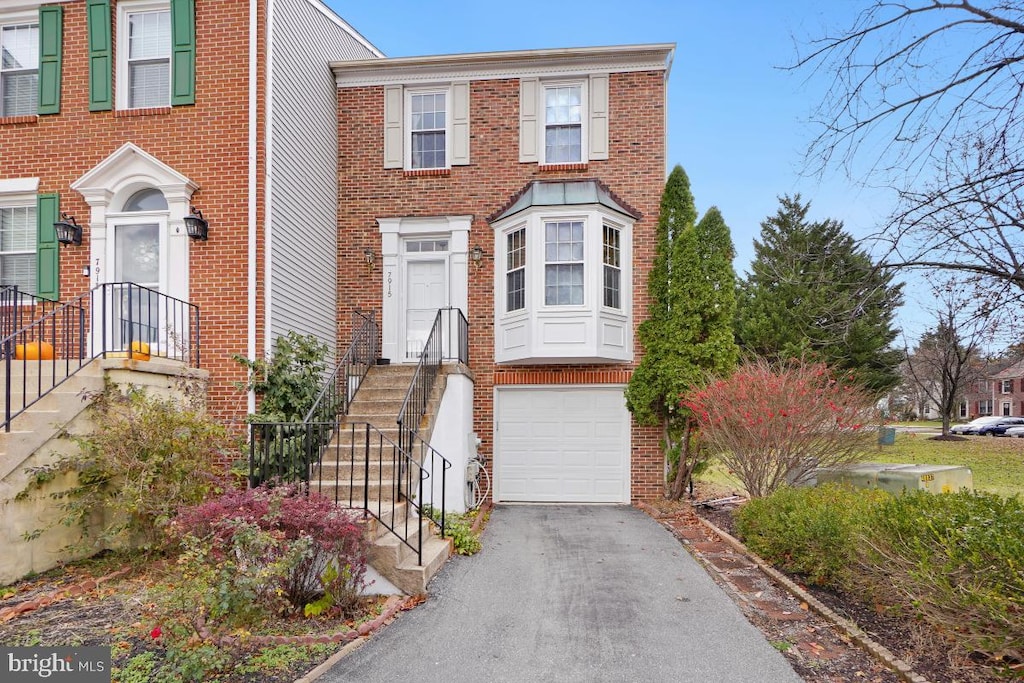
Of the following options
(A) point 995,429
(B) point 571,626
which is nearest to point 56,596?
(B) point 571,626

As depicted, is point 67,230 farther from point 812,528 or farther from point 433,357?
point 812,528

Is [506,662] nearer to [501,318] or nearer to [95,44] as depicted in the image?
[501,318]

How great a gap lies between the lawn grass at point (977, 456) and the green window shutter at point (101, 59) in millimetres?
14748

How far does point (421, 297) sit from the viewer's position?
11.5 meters

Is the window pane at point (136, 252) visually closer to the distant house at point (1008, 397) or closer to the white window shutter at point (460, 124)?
the white window shutter at point (460, 124)

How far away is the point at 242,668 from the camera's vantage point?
4.24 metres

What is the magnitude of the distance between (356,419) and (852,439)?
21.4ft

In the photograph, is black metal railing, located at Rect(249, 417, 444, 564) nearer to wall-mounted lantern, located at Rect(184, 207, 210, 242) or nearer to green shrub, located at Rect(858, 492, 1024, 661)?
wall-mounted lantern, located at Rect(184, 207, 210, 242)

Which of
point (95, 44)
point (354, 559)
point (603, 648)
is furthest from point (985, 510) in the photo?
point (95, 44)

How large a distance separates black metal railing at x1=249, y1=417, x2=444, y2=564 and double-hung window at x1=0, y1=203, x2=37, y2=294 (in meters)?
4.71

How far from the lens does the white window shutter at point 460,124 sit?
11359 millimetres

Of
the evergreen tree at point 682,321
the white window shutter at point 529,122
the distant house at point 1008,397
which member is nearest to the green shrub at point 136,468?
the evergreen tree at point 682,321

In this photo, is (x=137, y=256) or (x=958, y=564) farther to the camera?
(x=137, y=256)

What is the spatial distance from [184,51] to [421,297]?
16.7 ft
